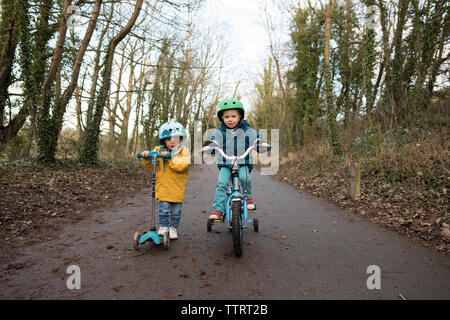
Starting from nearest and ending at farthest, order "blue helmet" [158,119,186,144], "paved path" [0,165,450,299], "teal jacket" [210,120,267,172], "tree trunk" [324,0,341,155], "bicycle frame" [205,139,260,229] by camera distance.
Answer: "paved path" [0,165,450,299]
"bicycle frame" [205,139,260,229]
"blue helmet" [158,119,186,144]
"teal jacket" [210,120,267,172]
"tree trunk" [324,0,341,155]

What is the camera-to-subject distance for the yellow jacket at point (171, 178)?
3969 mm

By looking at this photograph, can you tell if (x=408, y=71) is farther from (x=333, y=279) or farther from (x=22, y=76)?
(x=22, y=76)

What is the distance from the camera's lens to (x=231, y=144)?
14.8ft

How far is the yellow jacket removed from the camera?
3.97 metres

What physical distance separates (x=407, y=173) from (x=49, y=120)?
36.4 ft

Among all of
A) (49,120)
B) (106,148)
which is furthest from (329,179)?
(106,148)

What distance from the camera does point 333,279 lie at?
3008 mm

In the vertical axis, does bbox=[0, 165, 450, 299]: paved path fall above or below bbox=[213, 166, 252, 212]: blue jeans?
below

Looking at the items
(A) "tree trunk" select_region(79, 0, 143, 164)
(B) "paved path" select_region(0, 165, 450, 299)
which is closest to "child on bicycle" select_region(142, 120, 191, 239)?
(B) "paved path" select_region(0, 165, 450, 299)

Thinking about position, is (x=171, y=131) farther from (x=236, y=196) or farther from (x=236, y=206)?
(x=236, y=206)

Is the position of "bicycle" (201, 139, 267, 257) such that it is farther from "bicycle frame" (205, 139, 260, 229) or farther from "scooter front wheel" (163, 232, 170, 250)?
"scooter front wheel" (163, 232, 170, 250)

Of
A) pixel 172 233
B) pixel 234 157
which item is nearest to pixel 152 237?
pixel 172 233

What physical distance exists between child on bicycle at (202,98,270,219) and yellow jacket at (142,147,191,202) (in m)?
0.59

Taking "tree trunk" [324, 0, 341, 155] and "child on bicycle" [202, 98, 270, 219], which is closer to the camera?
"child on bicycle" [202, 98, 270, 219]
